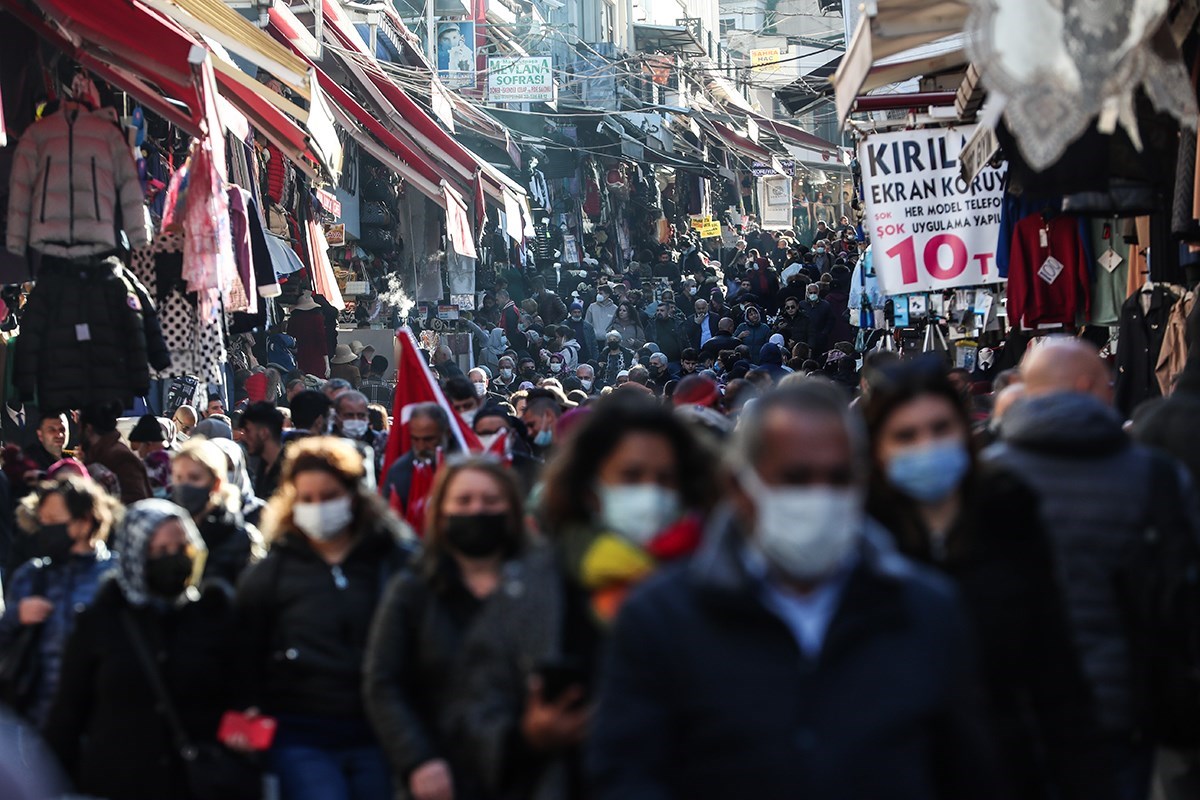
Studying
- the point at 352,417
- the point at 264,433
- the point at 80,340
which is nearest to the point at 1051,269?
the point at 352,417

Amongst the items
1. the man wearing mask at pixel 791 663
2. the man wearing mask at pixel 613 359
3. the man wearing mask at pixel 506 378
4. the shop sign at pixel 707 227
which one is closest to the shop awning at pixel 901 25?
the man wearing mask at pixel 791 663

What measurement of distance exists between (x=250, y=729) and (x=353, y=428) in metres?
5.38

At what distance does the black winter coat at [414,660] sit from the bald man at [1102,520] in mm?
1500

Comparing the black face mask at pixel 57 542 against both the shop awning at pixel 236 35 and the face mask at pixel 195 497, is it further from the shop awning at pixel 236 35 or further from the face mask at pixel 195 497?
the shop awning at pixel 236 35

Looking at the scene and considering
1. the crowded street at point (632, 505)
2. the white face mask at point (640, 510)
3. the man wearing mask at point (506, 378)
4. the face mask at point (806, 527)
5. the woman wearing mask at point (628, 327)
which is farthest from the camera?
the woman wearing mask at point (628, 327)

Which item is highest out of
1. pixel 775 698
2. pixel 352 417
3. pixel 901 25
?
pixel 901 25

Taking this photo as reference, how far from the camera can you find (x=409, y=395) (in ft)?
30.8

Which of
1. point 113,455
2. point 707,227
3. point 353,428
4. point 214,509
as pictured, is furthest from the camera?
point 707,227

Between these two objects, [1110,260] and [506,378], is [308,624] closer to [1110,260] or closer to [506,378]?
[1110,260]

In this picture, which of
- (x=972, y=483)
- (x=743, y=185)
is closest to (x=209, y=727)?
(x=972, y=483)

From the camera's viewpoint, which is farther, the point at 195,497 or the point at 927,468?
→ the point at 195,497

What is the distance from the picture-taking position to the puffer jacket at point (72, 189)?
10.0 m

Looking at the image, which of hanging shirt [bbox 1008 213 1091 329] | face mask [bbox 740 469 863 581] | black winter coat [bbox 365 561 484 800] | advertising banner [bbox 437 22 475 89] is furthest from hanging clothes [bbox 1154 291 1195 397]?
advertising banner [bbox 437 22 475 89]

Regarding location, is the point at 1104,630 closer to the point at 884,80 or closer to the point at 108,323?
the point at 884,80
